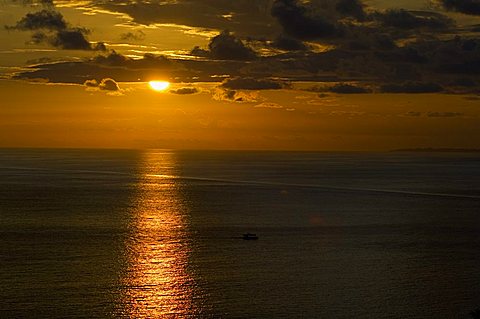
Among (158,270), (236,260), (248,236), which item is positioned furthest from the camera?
(248,236)

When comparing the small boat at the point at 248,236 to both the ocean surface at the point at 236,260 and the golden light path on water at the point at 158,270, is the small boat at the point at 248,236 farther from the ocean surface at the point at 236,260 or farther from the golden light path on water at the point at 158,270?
the golden light path on water at the point at 158,270

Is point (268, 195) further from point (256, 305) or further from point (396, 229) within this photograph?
point (256, 305)

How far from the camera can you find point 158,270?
68875 mm

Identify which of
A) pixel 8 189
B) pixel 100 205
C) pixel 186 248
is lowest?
pixel 8 189

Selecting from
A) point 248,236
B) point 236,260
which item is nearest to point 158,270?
point 236,260

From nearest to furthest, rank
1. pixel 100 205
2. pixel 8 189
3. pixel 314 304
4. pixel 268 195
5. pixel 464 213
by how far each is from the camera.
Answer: pixel 314 304
pixel 464 213
pixel 100 205
pixel 268 195
pixel 8 189

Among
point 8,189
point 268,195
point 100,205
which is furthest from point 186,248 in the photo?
point 8,189

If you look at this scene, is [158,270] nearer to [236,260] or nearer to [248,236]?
[236,260]

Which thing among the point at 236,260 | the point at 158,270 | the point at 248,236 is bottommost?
the point at 248,236

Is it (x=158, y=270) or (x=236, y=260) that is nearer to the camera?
(x=158, y=270)

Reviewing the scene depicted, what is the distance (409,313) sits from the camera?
182ft

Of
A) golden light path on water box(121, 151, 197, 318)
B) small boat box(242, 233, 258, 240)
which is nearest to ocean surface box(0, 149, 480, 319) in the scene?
golden light path on water box(121, 151, 197, 318)

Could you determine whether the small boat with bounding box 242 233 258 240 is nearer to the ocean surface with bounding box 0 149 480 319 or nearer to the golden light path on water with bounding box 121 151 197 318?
the ocean surface with bounding box 0 149 480 319

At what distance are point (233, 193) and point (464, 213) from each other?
2313 inches
